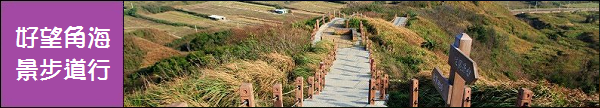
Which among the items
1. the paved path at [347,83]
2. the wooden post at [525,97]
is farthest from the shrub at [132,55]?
the wooden post at [525,97]

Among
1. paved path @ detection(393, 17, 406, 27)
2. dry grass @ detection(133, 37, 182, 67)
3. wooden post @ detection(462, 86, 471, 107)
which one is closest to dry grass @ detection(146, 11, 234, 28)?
dry grass @ detection(133, 37, 182, 67)

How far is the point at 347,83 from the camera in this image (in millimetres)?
8125

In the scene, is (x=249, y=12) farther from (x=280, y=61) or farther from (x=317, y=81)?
(x=317, y=81)

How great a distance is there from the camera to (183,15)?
169ft

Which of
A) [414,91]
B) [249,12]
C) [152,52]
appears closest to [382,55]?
[414,91]

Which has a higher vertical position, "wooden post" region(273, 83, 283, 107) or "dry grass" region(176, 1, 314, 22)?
"dry grass" region(176, 1, 314, 22)

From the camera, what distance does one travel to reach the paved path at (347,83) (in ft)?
21.5

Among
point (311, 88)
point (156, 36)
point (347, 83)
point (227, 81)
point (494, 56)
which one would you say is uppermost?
point (227, 81)

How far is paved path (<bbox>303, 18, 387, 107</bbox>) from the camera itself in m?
6.56

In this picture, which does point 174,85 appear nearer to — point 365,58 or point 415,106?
point 415,106

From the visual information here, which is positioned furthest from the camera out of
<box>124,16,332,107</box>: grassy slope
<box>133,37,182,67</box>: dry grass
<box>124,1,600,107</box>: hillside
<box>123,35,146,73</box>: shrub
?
<box>133,37,182,67</box>: dry grass

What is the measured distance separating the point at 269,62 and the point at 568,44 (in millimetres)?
32904

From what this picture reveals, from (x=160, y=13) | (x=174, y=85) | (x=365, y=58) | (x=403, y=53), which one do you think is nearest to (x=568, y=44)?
(x=403, y=53)

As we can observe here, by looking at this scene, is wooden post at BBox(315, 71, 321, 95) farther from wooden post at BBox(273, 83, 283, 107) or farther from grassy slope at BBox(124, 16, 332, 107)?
wooden post at BBox(273, 83, 283, 107)
